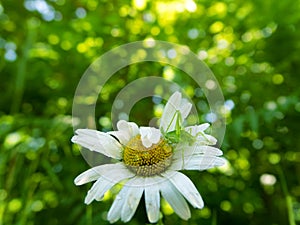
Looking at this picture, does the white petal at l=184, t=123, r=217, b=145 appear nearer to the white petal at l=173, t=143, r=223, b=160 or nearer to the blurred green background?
the white petal at l=173, t=143, r=223, b=160

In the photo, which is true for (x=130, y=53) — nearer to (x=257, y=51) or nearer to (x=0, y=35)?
(x=257, y=51)

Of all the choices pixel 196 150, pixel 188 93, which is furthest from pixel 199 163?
pixel 188 93

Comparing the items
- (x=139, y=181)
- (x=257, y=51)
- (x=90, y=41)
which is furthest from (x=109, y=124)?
(x=139, y=181)

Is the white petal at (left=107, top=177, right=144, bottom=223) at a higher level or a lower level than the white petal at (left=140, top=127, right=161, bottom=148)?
lower

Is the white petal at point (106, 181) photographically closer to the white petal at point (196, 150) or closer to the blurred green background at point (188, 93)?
the white petal at point (196, 150)

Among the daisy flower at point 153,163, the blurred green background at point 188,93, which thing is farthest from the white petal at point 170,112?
the blurred green background at point 188,93

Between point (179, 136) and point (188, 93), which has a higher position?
point (188, 93)

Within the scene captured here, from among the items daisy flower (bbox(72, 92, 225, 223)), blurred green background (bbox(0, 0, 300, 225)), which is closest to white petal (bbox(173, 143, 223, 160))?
daisy flower (bbox(72, 92, 225, 223))

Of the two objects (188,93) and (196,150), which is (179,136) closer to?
(196,150)
